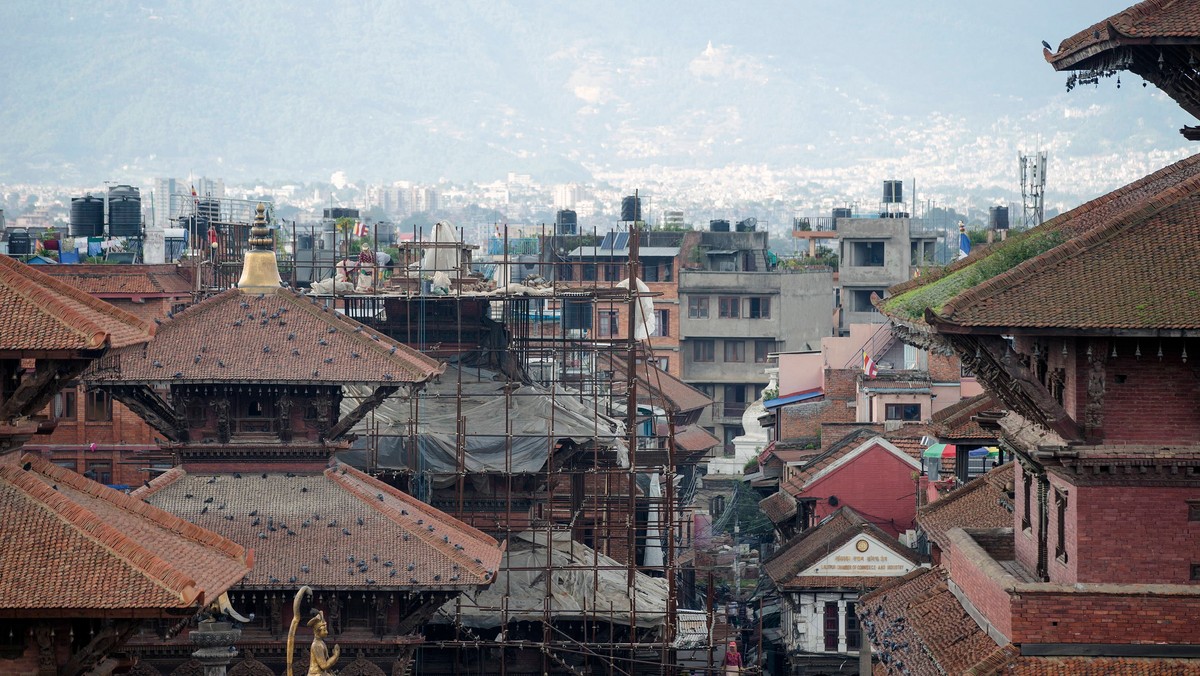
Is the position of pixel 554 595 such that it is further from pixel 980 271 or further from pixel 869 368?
pixel 869 368

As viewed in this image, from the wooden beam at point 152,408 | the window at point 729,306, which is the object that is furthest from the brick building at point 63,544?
the window at point 729,306

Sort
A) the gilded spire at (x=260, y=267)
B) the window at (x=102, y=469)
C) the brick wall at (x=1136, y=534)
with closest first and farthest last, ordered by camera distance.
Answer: the brick wall at (x=1136, y=534)
the gilded spire at (x=260, y=267)
the window at (x=102, y=469)

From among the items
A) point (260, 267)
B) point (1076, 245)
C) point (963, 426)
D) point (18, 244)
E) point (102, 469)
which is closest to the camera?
point (1076, 245)

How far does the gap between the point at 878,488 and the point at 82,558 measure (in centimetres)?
4882

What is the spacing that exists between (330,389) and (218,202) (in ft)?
153

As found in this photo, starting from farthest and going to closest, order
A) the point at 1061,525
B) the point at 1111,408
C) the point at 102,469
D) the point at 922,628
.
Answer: the point at 102,469 < the point at 922,628 < the point at 1061,525 < the point at 1111,408

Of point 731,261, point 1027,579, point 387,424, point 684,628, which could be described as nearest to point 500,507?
point 387,424

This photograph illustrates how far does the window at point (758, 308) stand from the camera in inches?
4665

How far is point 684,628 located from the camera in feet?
177

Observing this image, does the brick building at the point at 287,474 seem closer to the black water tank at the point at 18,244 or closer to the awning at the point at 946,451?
the awning at the point at 946,451

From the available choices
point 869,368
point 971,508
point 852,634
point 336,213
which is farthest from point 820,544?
point 336,213

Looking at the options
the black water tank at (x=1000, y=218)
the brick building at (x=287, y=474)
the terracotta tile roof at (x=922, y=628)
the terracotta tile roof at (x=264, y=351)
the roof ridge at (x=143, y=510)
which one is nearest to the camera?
the roof ridge at (x=143, y=510)

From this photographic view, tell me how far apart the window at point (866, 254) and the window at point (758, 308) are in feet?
19.3

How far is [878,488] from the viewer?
228 ft
